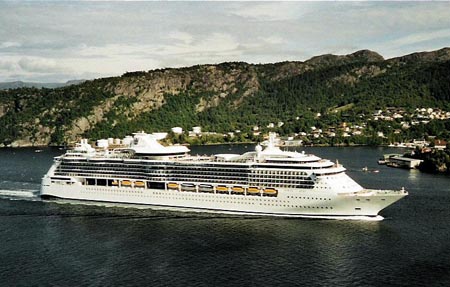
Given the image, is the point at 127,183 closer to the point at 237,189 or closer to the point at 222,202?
the point at 222,202

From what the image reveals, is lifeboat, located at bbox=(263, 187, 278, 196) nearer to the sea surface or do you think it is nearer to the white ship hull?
the white ship hull

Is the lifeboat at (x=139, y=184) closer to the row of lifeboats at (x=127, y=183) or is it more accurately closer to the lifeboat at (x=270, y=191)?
the row of lifeboats at (x=127, y=183)

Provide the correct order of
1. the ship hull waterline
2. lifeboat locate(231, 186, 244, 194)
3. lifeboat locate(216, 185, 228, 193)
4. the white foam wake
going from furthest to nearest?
the white foam wake
lifeboat locate(216, 185, 228, 193)
lifeboat locate(231, 186, 244, 194)
the ship hull waterline

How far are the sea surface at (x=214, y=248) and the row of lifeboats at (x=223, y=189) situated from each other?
3018mm

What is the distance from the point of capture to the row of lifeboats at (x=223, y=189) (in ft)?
186

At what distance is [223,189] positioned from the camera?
193 feet

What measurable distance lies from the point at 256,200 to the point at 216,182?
5.24 meters

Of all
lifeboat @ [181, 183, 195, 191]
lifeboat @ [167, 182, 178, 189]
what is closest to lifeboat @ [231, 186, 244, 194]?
lifeboat @ [181, 183, 195, 191]

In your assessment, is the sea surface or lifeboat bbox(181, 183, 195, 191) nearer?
the sea surface

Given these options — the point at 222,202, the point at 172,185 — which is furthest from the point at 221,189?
the point at 172,185

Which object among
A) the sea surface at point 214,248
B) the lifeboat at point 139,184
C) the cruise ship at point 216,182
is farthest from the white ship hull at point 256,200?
the sea surface at point 214,248

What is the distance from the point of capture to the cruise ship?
54000 millimetres

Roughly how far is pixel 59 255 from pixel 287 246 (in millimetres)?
18292

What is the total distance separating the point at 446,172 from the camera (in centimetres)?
9469
